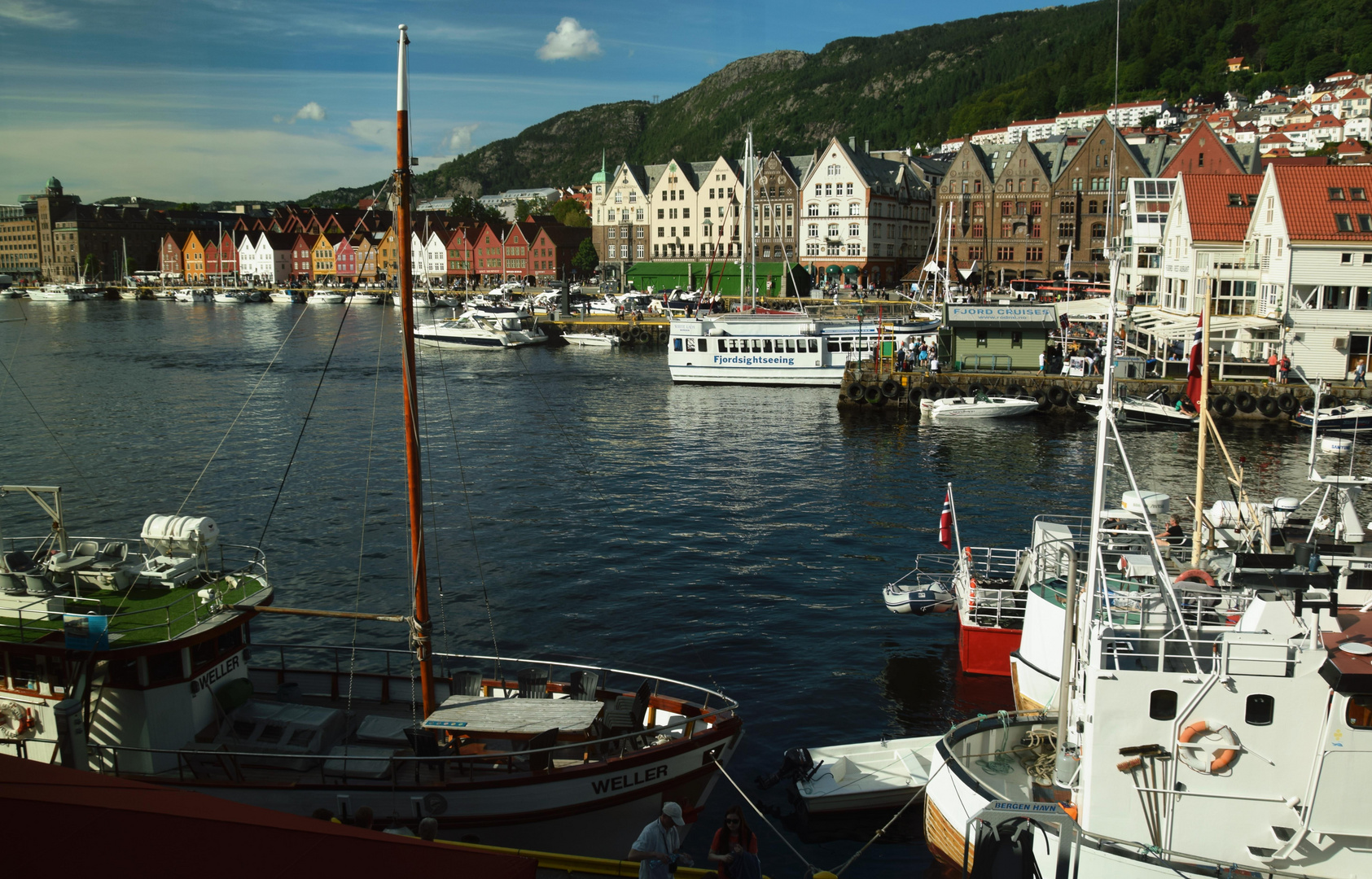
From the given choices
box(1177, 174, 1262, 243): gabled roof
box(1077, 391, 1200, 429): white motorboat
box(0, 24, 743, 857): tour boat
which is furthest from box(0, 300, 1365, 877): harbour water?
box(1177, 174, 1262, 243): gabled roof

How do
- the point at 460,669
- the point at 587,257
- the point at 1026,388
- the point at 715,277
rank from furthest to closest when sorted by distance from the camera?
the point at 587,257 < the point at 715,277 < the point at 1026,388 < the point at 460,669

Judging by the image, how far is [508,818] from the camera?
1375cm

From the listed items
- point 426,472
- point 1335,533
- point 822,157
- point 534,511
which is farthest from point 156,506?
point 822,157

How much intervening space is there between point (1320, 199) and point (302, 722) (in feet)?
184

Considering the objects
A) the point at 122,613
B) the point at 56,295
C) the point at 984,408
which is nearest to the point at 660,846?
the point at 122,613

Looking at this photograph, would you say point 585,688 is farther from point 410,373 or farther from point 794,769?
point 410,373

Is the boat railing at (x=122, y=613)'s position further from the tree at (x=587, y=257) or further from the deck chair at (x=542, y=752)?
the tree at (x=587, y=257)

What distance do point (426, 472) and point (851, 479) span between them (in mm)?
16627

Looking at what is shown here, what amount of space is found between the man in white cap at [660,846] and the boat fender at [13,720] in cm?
946

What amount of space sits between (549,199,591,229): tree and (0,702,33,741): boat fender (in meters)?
149

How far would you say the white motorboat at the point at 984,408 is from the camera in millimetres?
50406

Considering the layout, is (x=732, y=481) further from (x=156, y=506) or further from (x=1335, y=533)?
(x=1335, y=533)

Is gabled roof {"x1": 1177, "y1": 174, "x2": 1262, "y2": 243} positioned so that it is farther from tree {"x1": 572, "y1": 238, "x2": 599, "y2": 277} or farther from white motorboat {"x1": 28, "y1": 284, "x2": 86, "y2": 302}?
white motorboat {"x1": 28, "y1": 284, "x2": 86, "y2": 302}

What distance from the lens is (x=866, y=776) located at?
16.1 meters
